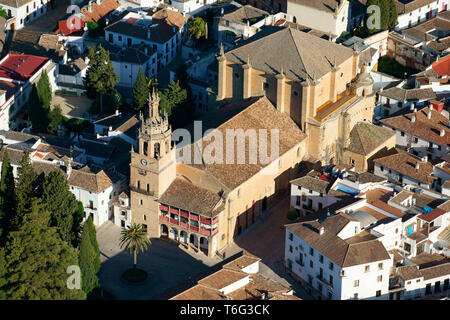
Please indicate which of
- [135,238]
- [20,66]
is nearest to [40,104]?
[20,66]

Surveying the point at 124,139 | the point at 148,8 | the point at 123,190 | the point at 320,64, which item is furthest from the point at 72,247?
the point at 148,8

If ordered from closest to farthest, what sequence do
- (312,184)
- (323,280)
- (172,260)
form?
(323,280) < (172,260) < (312,184)

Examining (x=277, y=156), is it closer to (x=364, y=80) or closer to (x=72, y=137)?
(x=364, y=80)

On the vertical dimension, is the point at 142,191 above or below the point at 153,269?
above

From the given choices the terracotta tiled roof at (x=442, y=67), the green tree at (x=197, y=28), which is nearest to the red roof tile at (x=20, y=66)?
the green tree at (x=197, y=28)

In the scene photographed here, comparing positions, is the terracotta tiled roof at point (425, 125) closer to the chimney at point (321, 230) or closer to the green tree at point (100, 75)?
the chimney at point (321, 230)

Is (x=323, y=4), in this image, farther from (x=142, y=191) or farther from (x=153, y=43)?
(x=142, y=191)

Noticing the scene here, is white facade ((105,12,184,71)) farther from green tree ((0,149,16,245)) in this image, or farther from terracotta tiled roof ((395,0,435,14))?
terracotta tiled roof ((395,0,435,14))
